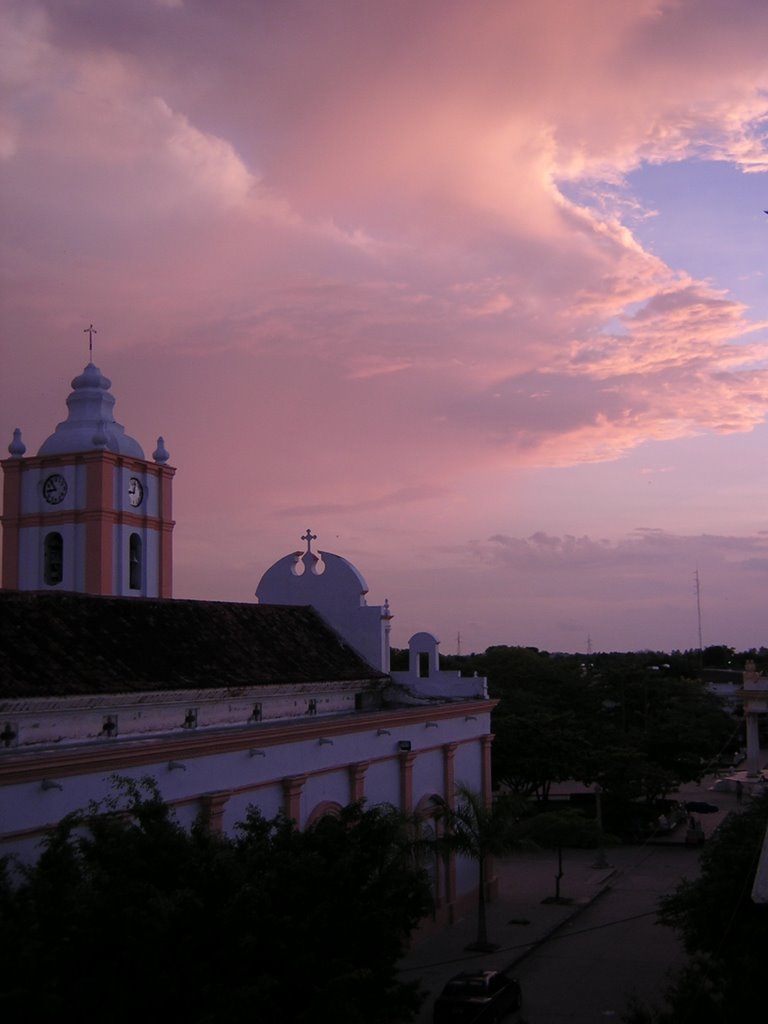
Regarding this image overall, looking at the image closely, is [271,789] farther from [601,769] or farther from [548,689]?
[548,689]

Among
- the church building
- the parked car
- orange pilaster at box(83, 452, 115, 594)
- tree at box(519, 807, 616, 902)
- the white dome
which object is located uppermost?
the white dome

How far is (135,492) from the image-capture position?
28969 millimetres

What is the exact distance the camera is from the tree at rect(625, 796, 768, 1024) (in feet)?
35.6

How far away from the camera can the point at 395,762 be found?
2316 cm

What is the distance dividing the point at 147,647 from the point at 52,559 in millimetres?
9328

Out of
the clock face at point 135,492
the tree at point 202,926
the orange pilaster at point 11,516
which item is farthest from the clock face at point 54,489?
the tree at point 202,926

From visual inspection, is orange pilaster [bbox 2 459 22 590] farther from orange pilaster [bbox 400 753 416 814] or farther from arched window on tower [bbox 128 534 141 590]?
orange pilaster [bbox 400 753 416 814]

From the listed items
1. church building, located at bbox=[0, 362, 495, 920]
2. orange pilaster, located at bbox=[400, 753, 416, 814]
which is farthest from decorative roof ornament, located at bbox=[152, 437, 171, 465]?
orange pilaster, located at bbox=[400, 753, 416, 814]

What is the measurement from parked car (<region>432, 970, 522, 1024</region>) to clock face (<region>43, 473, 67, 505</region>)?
52.2 feet

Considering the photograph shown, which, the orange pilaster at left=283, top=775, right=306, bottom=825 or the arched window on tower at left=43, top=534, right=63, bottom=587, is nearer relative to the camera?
the orange pilaster at left=283, top=775, right=306, bottom=825

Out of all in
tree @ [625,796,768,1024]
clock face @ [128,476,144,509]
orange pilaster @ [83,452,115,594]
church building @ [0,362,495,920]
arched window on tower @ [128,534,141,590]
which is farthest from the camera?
clock face @ [128,476,144,509]

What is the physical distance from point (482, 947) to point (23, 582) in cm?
1423

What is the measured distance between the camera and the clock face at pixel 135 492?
28.7 m

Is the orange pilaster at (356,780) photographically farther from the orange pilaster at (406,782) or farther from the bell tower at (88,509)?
the bell tower at (88,509)
